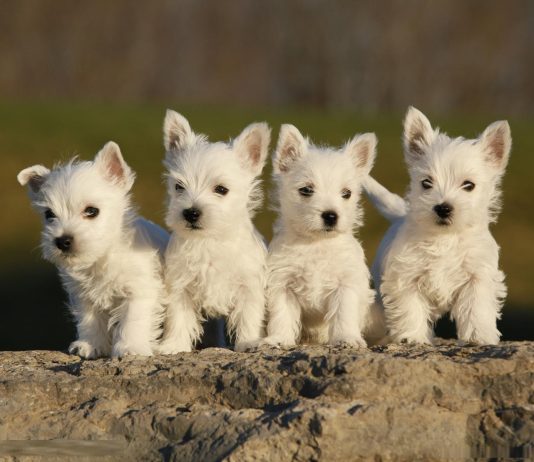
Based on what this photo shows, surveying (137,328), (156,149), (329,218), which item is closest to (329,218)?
(329,218)

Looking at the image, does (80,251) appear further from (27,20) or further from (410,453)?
(27,20)

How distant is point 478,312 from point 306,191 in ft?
6.21

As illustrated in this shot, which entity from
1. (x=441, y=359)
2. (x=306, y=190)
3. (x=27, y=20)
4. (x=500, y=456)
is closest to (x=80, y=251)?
(x=306, y=190)

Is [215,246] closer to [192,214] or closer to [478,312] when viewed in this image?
[192,214]

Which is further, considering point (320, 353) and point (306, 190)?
point (306, 190)

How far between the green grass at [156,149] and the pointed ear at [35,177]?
28.9 feet

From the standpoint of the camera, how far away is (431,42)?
52.6 metres

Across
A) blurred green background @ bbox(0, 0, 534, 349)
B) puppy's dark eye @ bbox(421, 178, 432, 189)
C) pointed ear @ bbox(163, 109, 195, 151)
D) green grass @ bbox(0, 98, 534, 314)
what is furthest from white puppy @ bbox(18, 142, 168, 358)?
blurred green background @ bbox(0, 0, 534, 349)

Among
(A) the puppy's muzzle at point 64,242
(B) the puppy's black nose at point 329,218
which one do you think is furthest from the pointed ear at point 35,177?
(B) the puppy's black nose at point 329,218

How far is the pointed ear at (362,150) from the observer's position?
10133 mm

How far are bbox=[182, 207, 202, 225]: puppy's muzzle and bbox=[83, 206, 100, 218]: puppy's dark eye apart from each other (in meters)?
0.85

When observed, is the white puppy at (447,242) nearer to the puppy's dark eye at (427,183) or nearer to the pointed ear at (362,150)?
the puppy's dark eye at (427,183)

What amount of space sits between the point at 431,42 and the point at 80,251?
45189mm

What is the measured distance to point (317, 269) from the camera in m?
9.91
